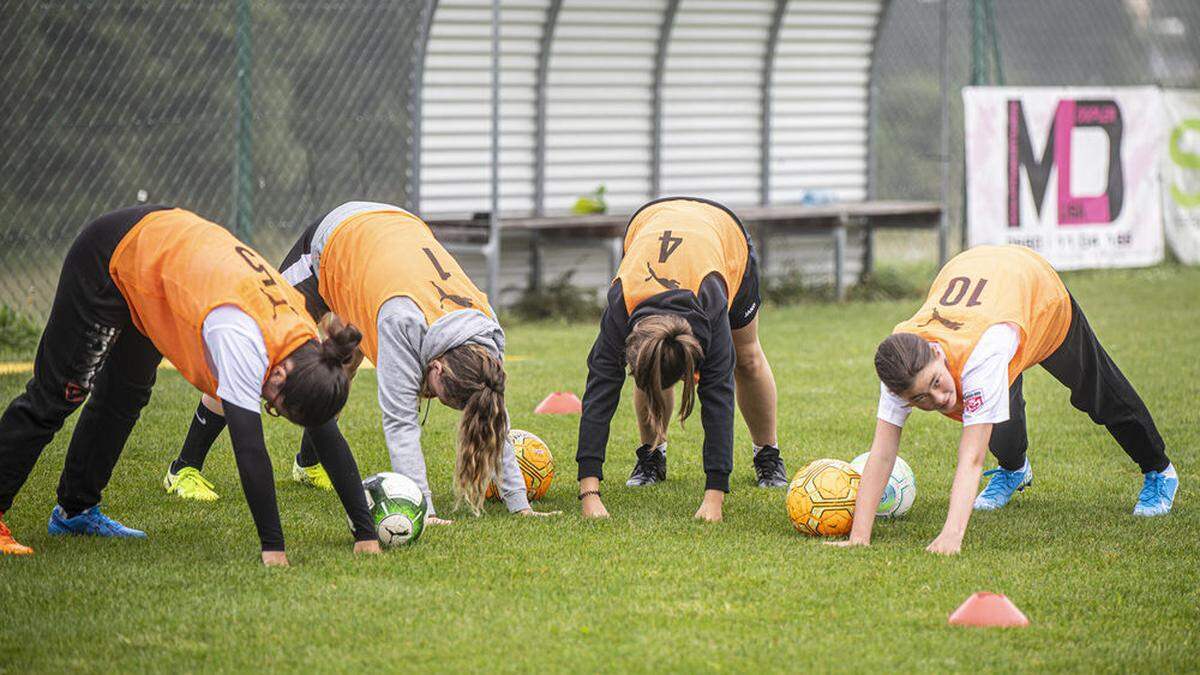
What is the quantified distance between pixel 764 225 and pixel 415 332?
10.3 meters

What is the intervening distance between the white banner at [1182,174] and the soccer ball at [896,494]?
12808mm

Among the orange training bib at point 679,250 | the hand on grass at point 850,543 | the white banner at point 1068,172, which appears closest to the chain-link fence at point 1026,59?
the white banner at point 1068,172

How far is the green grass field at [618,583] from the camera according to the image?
15.4 feet

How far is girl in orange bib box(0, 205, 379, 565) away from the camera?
5172 millimetres

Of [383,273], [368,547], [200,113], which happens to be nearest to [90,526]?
[368,547]

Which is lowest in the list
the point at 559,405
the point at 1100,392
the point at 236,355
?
the point at 559,405

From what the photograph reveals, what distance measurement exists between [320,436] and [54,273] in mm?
7773

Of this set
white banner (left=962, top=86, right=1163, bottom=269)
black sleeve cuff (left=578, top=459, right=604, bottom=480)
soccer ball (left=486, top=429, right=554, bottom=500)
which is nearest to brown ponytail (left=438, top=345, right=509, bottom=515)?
black sleeve cuff (left=578, top=459, right=604, bottom=480)

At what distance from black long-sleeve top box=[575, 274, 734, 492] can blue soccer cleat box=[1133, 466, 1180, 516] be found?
2.03 meters

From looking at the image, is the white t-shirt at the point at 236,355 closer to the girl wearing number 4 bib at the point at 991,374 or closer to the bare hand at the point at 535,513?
the bare hand at the point at 535,513

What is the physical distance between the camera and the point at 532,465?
703cm

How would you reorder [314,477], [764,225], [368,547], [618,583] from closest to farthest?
[618,583] → [368,547] → [314,477] → [764,225]

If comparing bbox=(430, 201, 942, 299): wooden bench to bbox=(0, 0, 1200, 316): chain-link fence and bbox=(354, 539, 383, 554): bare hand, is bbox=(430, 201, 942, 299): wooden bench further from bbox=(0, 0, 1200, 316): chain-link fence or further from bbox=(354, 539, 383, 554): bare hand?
bbox=(354, 539, 383, 554): bare hand

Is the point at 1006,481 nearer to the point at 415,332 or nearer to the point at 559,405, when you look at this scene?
the point at 415,332
